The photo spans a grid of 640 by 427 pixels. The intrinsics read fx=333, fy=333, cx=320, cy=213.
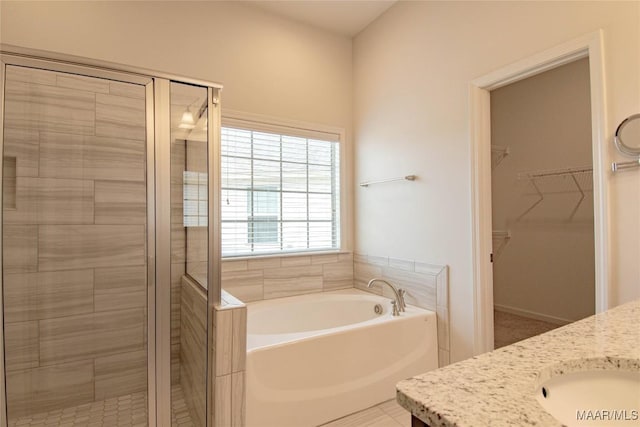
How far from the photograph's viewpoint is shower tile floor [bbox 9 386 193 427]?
1.78 m

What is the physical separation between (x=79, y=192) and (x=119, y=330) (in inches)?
35.9

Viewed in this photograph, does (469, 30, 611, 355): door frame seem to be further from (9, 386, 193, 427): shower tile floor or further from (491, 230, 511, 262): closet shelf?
(491, 230, 511, 262): closet shelf

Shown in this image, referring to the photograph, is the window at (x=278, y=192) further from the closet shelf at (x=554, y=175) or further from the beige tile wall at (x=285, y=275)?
the closet shelf at (x=554, y=175)

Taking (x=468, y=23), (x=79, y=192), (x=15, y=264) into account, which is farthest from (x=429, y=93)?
(x=15, y=264)

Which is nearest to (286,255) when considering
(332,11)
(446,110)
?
(446,110)

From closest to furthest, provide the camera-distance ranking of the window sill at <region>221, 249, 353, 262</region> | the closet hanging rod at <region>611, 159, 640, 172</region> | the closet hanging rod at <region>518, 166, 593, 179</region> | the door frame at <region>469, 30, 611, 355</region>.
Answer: the closet hanging rod at <region>611, 159, 640, 172</region>, the door frame at <region>469, 30, 611, 355</region>, the window sill at <region>221, 249, 353, 262</region>, the closet hanging rod at <region>518, 166, 593, 179</region>

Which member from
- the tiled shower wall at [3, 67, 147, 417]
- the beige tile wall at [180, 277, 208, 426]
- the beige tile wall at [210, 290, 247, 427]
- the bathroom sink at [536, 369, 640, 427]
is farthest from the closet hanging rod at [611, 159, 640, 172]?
the tiled shower wall at [3, 67, 147, 417]

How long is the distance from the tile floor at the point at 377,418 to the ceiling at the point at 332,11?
10.00 feet

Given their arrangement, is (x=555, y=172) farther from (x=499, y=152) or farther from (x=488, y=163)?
(x=488, y=163)

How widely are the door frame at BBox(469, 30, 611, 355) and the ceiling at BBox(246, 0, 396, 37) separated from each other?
4.17 ft

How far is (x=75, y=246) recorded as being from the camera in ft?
6.84

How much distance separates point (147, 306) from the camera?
1819mm

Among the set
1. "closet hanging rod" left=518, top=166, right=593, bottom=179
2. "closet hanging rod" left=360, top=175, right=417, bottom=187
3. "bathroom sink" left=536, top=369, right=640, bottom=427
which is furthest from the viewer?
"closet hanging rod" left=518, top=166, right=593, bottom=179

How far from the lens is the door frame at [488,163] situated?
1.57 meters
